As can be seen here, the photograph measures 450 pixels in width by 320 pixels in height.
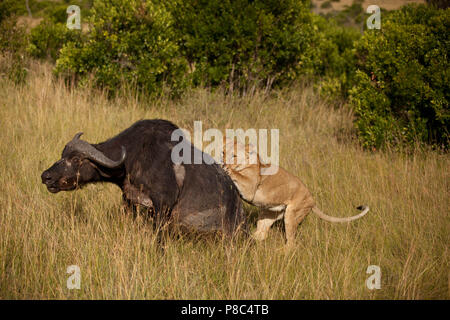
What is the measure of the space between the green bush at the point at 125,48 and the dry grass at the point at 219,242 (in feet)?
3.96

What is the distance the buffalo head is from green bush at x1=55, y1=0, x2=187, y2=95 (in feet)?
15.5

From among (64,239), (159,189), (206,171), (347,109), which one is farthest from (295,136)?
(64,239)

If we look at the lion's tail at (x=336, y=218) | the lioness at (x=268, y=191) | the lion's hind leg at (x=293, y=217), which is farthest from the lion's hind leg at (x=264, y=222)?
the lion's tail at (x=336, y=218)

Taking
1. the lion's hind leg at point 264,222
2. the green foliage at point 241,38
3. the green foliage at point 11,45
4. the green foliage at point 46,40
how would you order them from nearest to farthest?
the lion's hind leg at point 264,222, the green foliage at point 241,38, the green foliage at point 11,45, the green foliage at point 46,40

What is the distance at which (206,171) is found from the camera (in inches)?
170

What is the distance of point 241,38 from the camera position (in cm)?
888

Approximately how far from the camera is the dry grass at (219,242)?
3.46 meters

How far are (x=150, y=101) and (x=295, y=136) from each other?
3.25 m

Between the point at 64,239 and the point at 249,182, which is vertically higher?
the point at 249,182

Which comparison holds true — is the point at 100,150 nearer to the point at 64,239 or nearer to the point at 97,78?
the point at 64,239

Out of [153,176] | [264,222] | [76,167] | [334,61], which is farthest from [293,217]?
[334,61]

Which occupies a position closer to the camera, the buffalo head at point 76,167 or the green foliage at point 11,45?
the buffalo head at point 76,167

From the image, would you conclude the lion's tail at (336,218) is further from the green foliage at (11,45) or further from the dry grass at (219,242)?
the green foliage at (11,45)

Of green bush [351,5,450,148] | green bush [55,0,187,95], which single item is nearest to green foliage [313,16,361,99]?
green bush [351,5,450,148]
